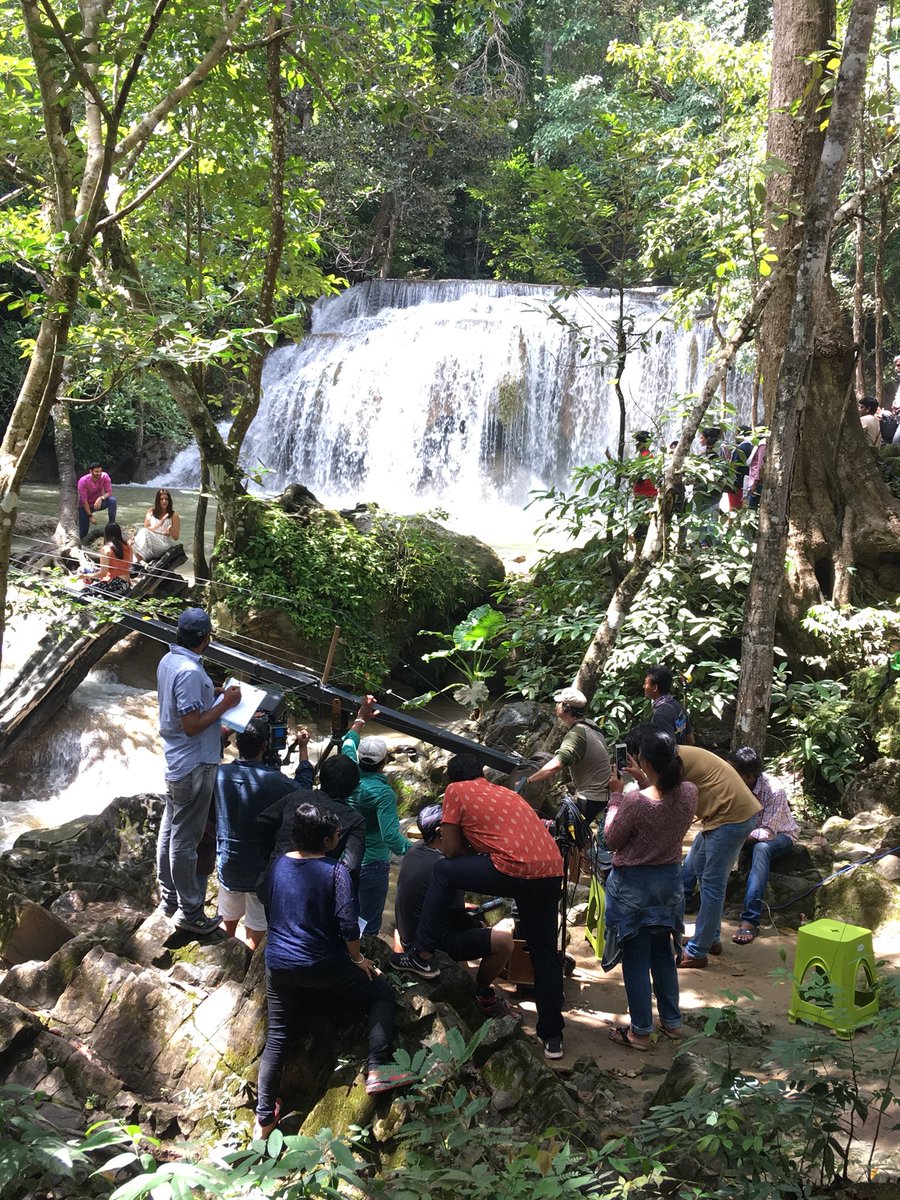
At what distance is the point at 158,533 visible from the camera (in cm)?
1023

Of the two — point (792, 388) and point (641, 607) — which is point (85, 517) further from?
point (792, 388)

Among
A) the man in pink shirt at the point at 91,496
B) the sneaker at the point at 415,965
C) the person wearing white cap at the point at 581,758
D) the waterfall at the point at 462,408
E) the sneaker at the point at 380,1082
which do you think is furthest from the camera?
the waterfall at the point at 462,408

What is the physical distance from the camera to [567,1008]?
189 inches

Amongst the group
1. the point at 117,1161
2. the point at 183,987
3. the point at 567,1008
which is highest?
the point at 117,1161

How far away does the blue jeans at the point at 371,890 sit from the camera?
4770 millimetres

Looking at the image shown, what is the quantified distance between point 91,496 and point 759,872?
9208 millimetres

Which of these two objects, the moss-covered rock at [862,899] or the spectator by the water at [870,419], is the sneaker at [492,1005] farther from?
the spectator by the water at [870,419]

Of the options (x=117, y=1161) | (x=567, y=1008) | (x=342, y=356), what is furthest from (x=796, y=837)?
(x=342, y=356)

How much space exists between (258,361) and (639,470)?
405 centimetres

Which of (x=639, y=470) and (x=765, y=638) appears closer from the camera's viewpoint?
(x=765, y=638)

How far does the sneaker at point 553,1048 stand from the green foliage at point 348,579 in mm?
5397

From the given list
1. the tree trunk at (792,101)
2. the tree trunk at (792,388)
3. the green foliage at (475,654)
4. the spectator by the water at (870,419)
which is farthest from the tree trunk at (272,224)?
the spectator by the water at (870,419)

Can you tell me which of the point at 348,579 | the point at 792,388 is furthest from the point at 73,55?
the point at 348,579

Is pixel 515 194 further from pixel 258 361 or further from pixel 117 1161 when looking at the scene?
pixel 117 1161
